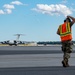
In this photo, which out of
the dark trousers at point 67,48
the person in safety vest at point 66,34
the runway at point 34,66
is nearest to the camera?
the runway at point 34,66

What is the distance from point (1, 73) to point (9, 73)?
0.26 meters

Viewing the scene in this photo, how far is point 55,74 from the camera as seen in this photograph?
10.9 m

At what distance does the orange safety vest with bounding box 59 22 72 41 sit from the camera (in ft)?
46.5

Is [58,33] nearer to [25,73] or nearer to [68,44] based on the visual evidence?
[68,44]

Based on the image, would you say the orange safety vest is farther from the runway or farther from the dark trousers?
the runway

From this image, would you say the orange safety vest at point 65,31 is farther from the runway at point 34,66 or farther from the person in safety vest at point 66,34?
the runway at point 34,66

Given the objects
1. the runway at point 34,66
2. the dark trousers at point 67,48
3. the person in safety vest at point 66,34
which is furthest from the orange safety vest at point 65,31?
the runway at point 34,66

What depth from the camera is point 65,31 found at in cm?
1427

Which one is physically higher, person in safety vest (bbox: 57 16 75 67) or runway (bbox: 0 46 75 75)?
person in safety vest (bbox: 57 16 75 67)

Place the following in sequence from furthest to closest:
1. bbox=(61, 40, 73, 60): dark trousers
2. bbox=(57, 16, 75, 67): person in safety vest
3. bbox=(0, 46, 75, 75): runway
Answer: bbox=(61, 40, 73, 60): dark trousers, bbox=(57, 16, 75, 67): person in safety vest, bbox=(0, 46, 75, 75): runway

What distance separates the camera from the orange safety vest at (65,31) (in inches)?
559

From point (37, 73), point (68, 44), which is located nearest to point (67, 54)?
point (68, 44)

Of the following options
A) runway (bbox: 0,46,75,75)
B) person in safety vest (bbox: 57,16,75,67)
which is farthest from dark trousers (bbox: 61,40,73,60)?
runway (bbox: 0,46,75,75)

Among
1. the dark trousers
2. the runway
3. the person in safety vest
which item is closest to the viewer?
the runway
